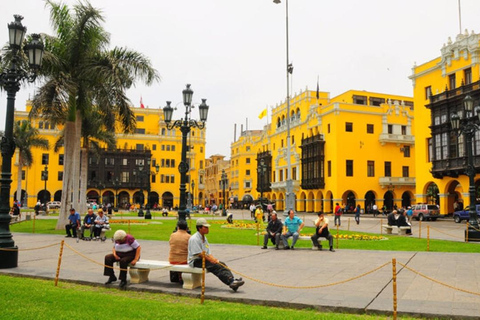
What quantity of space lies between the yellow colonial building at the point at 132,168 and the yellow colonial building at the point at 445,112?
38528mm

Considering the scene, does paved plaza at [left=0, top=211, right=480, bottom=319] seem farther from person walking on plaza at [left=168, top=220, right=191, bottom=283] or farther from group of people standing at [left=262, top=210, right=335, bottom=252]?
group of people standing at [left=262, top=210, right=335, bottom=252]

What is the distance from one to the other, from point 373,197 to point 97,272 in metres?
53.0

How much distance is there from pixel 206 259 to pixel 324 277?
113 inches

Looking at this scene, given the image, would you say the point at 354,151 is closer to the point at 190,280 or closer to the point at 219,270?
the point at 219,270

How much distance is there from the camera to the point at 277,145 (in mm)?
72625

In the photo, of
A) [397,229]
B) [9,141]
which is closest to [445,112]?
[397,229]

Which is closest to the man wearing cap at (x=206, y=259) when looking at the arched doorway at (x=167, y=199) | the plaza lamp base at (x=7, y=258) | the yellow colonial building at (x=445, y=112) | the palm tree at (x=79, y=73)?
the plaza lamp base at (x=7, y=258)

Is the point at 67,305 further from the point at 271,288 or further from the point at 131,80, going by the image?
the point at 131,80

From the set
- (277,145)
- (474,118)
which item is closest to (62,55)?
(474,118)

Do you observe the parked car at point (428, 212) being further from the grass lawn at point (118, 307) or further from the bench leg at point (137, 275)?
the grass lawn at point (118, 307)

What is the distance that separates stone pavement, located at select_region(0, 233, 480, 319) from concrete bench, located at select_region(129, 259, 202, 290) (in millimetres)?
208

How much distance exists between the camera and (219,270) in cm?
826

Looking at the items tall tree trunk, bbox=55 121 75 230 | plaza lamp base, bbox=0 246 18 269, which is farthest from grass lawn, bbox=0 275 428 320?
tall tree trunk, bbox=55 121 75 230

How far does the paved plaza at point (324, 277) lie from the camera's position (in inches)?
280
